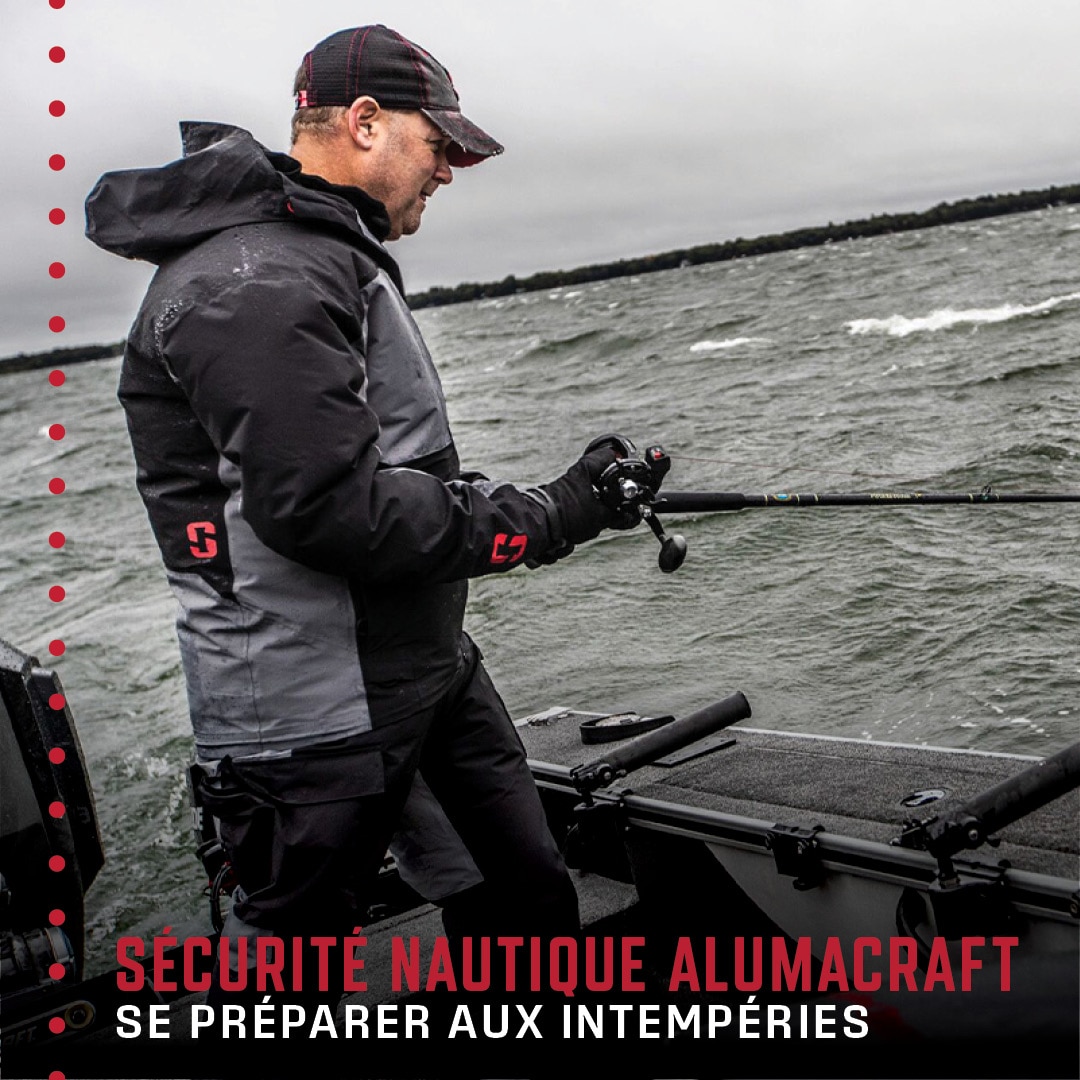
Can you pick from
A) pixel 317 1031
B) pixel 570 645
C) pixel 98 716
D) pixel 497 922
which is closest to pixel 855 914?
pixel 497 922

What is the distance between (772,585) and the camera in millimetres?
10750

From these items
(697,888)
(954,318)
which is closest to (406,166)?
(697,888)

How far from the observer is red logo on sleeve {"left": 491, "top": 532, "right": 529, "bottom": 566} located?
2.52 meters

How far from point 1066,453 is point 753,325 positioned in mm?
21172

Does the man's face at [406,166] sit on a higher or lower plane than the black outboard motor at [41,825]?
higher

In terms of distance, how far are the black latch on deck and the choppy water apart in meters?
4.13

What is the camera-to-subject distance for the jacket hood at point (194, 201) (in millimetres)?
2395

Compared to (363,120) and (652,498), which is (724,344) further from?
(363,120)

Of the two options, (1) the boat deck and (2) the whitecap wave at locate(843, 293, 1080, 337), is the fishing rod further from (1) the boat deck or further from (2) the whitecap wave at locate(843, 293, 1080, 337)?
(2) the whitecap wave at locate(843, 293, 1080, 337)

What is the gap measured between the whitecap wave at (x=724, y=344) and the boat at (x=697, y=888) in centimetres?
2490

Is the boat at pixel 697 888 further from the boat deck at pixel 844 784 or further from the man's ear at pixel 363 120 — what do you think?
the man's ear at pixel 363 120

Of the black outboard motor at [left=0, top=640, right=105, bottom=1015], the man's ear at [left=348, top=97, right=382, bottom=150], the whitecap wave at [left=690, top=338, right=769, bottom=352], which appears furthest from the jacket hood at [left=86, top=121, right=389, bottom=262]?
the whitecap wave at [left=690, top=338, right=769, bottom=352]

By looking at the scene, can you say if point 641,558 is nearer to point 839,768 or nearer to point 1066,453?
point 1066,453

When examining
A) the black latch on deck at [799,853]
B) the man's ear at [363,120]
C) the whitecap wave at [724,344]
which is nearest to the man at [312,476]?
the man's ear at [363,120]
